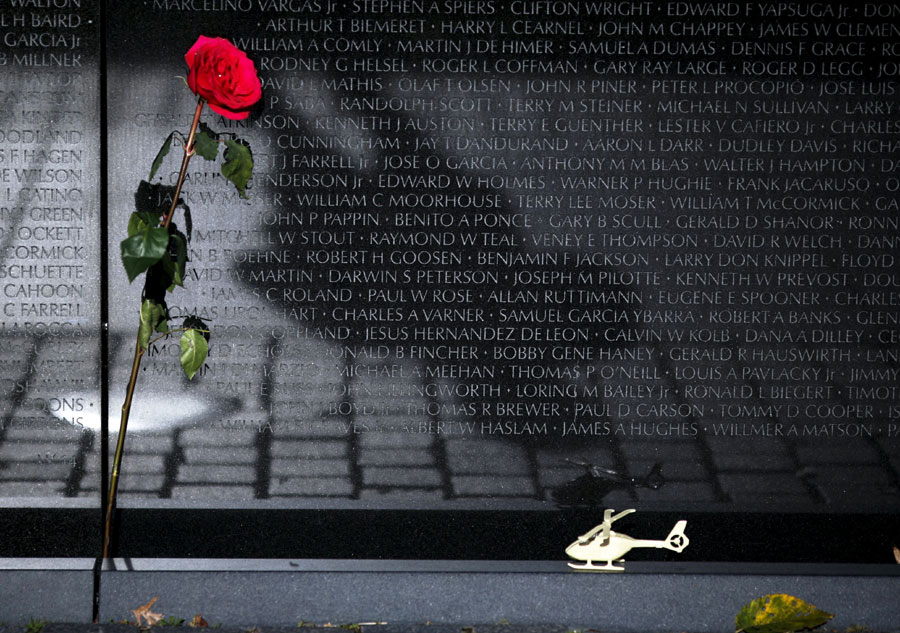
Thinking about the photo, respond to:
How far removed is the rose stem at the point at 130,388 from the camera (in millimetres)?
3812

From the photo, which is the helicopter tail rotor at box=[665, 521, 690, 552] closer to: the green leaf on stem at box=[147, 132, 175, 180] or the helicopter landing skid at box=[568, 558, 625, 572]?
the helicopter landing skid at box=[568, 558, 625, 572]

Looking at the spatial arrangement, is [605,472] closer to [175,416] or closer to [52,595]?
[175,416]

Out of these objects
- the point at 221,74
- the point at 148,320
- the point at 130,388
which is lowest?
the point at 130,388

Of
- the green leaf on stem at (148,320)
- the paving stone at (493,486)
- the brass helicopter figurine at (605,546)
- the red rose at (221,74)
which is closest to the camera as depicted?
the red rose at (221,74)

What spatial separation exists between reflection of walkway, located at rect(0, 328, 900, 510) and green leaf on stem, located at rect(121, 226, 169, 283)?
0.64 metres

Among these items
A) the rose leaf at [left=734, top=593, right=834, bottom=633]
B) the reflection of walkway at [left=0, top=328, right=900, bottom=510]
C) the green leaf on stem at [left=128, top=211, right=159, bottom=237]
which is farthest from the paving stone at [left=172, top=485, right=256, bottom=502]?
the rose leaf at [left=734, top=593, right=834, bottom=633]

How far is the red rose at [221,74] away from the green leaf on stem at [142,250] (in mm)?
614

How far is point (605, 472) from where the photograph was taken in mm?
4066

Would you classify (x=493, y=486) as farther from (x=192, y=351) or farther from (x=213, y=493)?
(x=192, y=351)

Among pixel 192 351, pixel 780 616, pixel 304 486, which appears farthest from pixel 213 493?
pixel 780 616

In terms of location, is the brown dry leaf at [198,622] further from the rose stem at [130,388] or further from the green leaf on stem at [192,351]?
the green leaf on stem at [192,351]

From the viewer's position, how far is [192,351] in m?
3.77

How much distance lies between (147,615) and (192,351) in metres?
1.11

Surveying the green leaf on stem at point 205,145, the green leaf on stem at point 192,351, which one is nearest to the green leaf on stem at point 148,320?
the green leaf on stem at point 192,351
